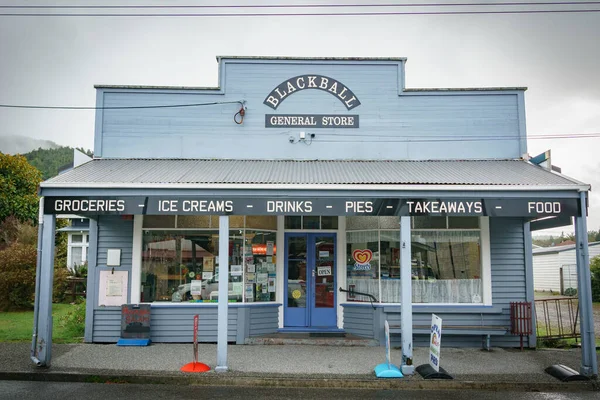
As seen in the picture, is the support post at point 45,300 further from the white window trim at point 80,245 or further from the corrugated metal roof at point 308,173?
the white window trim at point 80,245

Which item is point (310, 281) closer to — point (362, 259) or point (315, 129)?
point (362, 259)

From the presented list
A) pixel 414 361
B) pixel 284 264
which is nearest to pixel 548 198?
pixel 414 361

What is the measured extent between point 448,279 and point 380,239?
1.73m

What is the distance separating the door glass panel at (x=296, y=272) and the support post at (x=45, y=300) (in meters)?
5.05

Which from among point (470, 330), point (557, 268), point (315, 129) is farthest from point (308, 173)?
point (557, 268)

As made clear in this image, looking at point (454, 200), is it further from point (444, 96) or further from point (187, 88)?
point (187, 88)

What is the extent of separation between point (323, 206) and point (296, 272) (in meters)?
3.13

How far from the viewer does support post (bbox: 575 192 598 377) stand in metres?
8.86

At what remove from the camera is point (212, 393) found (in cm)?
811

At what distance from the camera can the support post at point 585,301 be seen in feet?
29.1

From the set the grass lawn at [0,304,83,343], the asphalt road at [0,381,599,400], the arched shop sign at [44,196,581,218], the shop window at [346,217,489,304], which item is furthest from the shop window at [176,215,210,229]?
the asphalt road at [0,381,599,400]

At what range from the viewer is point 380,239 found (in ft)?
39.2

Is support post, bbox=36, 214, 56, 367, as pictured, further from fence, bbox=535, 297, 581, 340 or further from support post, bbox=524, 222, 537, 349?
fence, bbox=535, 297, 581, 340

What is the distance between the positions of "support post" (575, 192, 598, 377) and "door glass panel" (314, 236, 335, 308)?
513cm
